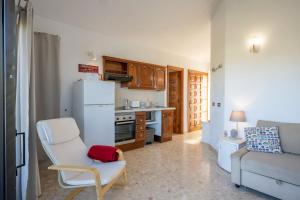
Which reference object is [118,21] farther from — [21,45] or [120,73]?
[21,45]

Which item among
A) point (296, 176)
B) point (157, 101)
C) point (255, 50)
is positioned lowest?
point (296, 176)

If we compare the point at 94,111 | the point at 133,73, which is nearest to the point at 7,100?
the point at 94,111

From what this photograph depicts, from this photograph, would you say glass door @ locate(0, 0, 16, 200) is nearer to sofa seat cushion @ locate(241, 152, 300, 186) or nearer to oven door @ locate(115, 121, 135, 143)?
sofa seat cushion @ locate(241, 152, 300, 186)

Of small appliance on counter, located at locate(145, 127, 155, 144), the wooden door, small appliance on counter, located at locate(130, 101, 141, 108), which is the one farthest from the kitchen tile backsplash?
small appliance on counter, located at locate(145, 127, 155, 144)

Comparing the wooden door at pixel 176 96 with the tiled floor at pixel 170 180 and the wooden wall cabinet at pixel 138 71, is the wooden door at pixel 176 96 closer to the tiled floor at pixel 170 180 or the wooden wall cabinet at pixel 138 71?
the wooden wall cabinet at pixel 138 71

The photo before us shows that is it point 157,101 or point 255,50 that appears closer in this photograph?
point 255,50

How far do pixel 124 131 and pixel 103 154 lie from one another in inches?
69.9

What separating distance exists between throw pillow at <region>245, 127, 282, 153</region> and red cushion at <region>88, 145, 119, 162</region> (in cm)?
186

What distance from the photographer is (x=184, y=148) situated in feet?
14.2

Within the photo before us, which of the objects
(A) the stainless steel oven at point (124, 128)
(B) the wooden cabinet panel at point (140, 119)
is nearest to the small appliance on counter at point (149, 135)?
(B) the wooden cabinet panel at point (140, 119)

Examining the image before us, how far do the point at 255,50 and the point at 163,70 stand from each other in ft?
9.24

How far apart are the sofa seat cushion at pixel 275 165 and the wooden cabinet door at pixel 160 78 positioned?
10.6 feet

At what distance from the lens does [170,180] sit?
2656mm

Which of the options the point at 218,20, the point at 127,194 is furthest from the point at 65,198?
the point at 218,20
